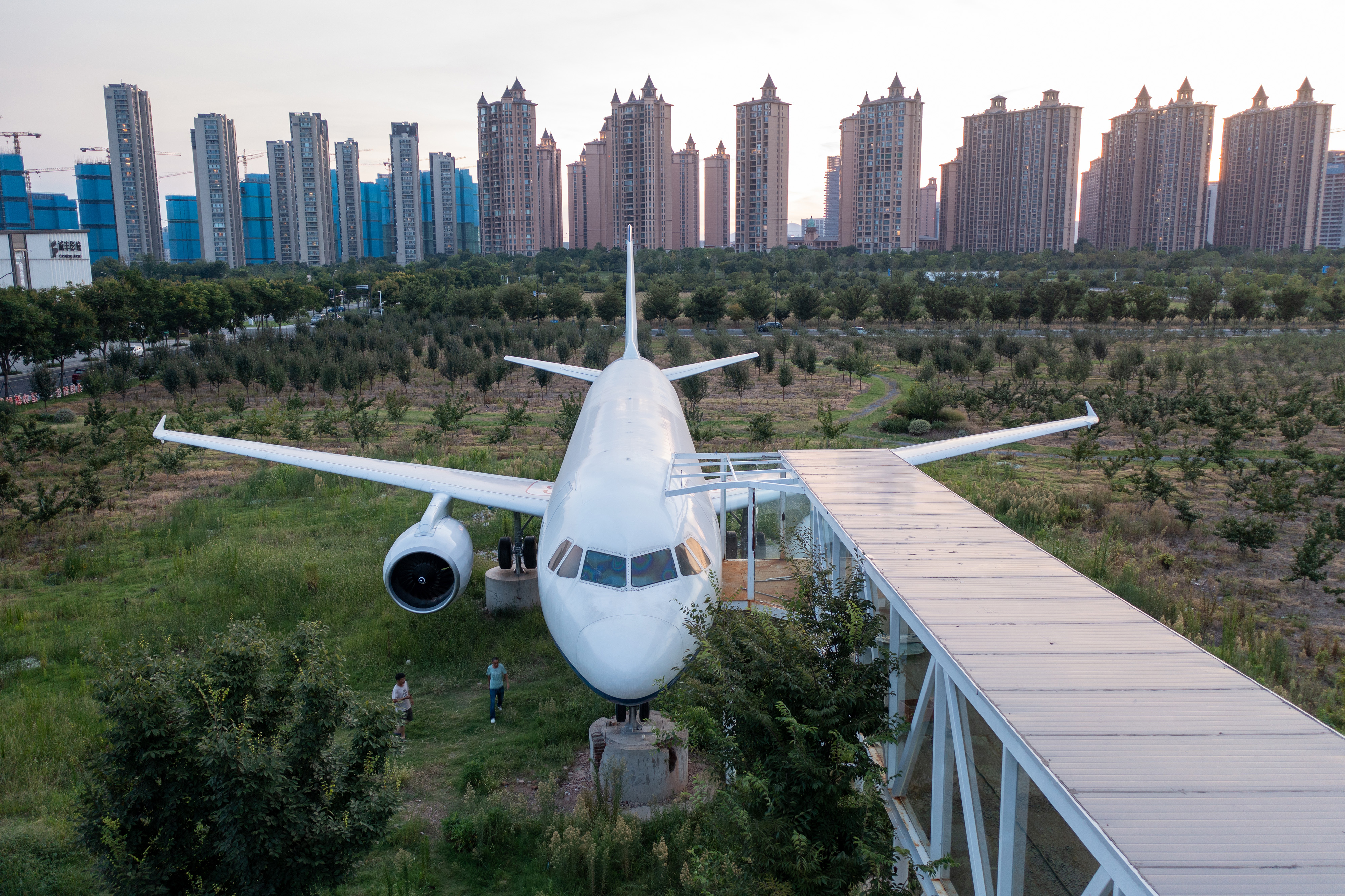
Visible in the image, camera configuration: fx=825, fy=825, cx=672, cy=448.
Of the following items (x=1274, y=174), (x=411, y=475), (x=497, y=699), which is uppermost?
(x=1274, y=174)

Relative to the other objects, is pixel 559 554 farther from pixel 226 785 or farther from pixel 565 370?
pixel 565 370

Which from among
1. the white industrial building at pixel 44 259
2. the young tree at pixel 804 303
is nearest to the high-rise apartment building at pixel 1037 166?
the young tree at pixel 804 303

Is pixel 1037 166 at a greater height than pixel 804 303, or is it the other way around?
pixel 1037 166

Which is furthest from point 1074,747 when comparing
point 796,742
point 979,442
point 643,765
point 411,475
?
point 411,475

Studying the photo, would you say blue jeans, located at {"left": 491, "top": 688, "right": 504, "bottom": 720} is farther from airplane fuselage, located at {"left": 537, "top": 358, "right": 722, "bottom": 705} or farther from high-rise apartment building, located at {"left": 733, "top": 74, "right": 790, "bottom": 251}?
high-rise apartment building, located at {"left": 733, "top": 74, "right": 790, "bottom": 251}

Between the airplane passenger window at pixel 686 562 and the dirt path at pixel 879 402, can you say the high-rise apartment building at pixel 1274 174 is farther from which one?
the airplane passenger window at pixel 686 562

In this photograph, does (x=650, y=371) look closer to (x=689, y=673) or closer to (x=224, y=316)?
(x=689, y=673)
